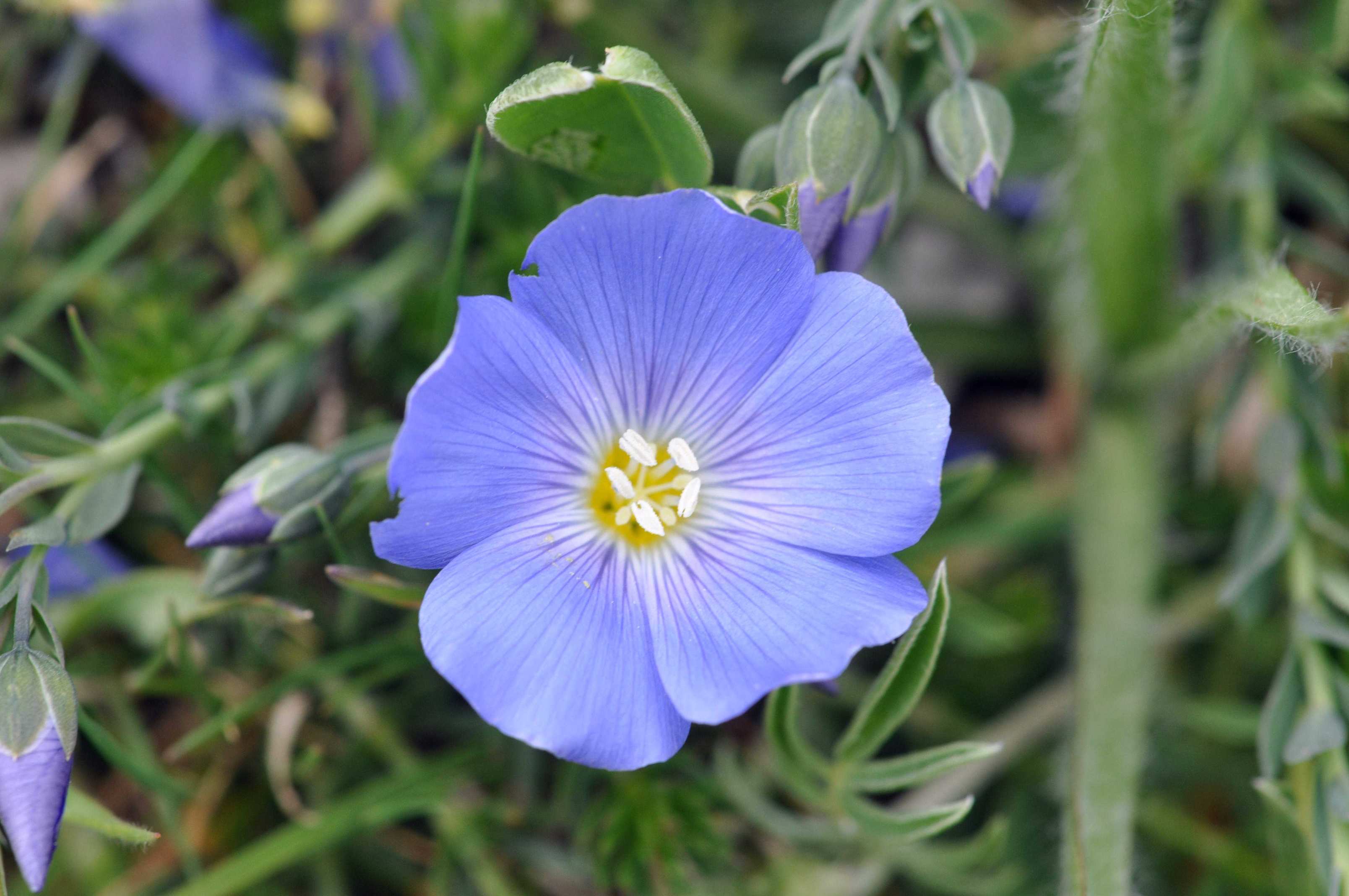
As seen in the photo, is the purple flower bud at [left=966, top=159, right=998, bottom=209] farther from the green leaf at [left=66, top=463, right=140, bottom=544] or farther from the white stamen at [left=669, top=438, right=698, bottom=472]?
the green leaf at [left=66, top=463, right=140, bottom=544]

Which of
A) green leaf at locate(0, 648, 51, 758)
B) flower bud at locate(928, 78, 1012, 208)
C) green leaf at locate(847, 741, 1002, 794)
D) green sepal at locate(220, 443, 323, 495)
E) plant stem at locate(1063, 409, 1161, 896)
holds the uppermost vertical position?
flower bud at locate(928, 78, 1012, 208)

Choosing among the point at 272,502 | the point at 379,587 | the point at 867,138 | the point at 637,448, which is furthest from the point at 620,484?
the point at 867,138

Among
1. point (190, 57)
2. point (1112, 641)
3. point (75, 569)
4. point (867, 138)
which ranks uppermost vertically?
point (867, 138)

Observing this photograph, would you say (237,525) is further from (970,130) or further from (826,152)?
(970,130)

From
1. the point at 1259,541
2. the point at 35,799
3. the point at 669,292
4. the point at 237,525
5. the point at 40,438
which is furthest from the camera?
the point at 1259,541

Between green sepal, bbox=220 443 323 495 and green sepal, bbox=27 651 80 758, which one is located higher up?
green sepal, bbox=220 443 323 495

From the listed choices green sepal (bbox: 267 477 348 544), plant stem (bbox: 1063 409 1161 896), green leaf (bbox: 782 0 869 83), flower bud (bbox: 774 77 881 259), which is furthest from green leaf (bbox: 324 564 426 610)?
plant stem (bbox: 1063 409 1161 896)
